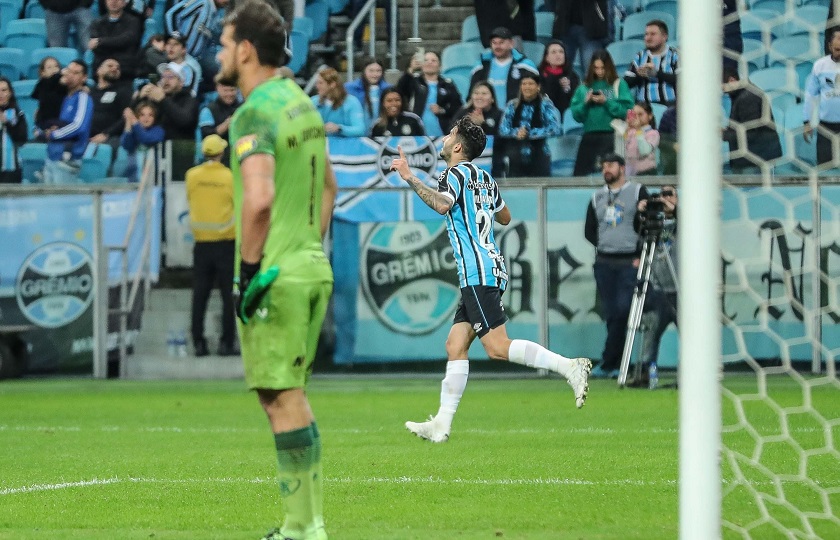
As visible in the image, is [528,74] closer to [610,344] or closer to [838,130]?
[610,344]

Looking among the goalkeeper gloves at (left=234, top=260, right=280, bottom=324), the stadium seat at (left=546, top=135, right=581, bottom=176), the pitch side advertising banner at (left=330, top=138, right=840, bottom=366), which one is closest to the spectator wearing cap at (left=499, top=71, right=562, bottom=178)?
the stadium seat at (left=546, top=135, right=581, bottom=176)

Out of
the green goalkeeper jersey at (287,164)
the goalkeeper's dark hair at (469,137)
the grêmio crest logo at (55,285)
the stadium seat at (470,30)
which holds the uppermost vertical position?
the stadium seat at (470,30)

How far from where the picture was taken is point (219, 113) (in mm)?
17000

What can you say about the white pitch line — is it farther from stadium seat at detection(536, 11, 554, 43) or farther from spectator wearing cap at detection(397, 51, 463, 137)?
stadium seat at detection(536, 11, 554, 43)

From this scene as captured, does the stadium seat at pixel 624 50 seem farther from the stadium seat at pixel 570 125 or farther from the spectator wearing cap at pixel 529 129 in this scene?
the spectator wearing cap at pixel 529 129

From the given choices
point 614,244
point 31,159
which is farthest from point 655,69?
point 31,159

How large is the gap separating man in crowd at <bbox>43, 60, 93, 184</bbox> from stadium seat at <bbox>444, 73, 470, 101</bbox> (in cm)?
466

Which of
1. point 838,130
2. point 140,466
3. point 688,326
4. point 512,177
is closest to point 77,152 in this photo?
point 512,177

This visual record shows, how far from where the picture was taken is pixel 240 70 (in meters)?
5.13

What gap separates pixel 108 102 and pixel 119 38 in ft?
4.97

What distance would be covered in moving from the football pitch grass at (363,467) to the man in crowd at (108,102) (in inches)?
196

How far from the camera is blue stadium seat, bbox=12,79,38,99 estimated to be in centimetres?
1891

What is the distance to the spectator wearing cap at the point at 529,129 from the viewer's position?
15.5m

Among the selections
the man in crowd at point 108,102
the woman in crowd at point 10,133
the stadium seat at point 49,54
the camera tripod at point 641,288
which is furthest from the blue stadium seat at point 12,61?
the camera tripod at point 641,288
